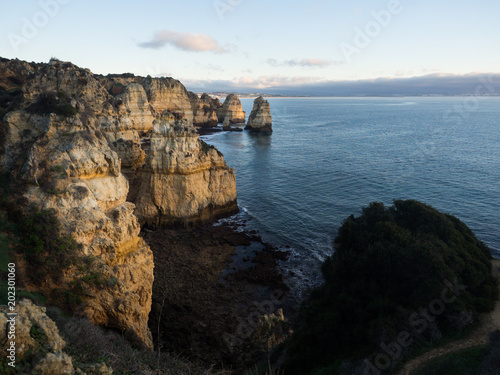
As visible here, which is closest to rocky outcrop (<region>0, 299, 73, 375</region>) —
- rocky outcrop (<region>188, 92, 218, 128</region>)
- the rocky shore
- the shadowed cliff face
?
the shadowed cliff face

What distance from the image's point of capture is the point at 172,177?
30844 millimetres

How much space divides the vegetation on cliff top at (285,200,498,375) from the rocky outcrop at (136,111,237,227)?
1641 centimetres

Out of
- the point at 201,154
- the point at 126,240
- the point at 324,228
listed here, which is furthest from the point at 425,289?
the point at 201,154

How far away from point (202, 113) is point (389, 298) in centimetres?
9484

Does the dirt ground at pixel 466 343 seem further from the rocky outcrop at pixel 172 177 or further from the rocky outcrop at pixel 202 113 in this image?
the rocky outcrop at pixel 202 113

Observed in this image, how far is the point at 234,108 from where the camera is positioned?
377 ft

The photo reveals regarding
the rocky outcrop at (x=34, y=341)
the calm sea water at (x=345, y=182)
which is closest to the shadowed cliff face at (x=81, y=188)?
the rocky outcrop at (x=34, y=341)

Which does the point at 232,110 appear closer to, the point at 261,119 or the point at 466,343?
the point at 261,119

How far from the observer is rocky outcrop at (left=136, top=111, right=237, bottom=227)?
3054 cm

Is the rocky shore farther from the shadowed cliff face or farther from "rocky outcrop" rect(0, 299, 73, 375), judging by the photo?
"rocky outcrop" rect(0, 299, 73, 375)

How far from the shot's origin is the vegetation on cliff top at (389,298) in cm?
1354

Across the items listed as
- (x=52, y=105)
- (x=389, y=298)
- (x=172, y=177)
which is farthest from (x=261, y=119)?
(x=389, y=298)

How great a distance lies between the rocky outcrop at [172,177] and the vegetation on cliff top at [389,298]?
53.8 feet

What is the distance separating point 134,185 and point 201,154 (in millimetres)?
7651
